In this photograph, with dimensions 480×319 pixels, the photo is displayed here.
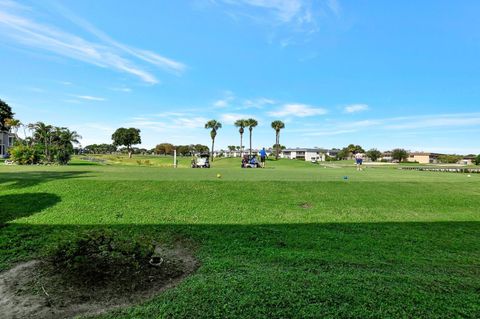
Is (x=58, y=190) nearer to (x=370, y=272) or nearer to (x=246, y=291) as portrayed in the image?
(x=246, y=291)

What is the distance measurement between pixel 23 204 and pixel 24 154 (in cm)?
3171

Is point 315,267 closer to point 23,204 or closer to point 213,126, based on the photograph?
point 23,204

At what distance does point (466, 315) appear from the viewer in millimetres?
3613

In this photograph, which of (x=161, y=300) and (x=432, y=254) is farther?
(x=432, y=254)

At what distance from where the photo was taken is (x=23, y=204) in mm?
9055

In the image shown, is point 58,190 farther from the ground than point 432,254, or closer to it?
farther from the ground

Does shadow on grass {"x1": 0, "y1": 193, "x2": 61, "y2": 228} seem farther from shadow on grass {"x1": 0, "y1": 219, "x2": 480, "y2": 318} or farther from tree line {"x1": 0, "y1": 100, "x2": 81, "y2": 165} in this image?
tree line {"x1": 0, "y1": 100, "x2": 81, "y2": 165}

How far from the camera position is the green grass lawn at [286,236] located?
3.88 m

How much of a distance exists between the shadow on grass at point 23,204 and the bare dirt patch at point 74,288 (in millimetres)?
3601

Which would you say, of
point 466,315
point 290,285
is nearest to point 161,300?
point 290,285

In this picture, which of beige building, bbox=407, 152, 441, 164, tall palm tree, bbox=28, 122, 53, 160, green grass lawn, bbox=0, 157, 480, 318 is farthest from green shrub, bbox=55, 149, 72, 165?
beige building, bbox=407, 152, 441, 164

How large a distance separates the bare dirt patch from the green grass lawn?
1.14ft

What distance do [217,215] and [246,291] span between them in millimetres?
4695

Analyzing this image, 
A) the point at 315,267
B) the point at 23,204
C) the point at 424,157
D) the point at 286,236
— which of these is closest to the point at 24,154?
the point at 23,204
